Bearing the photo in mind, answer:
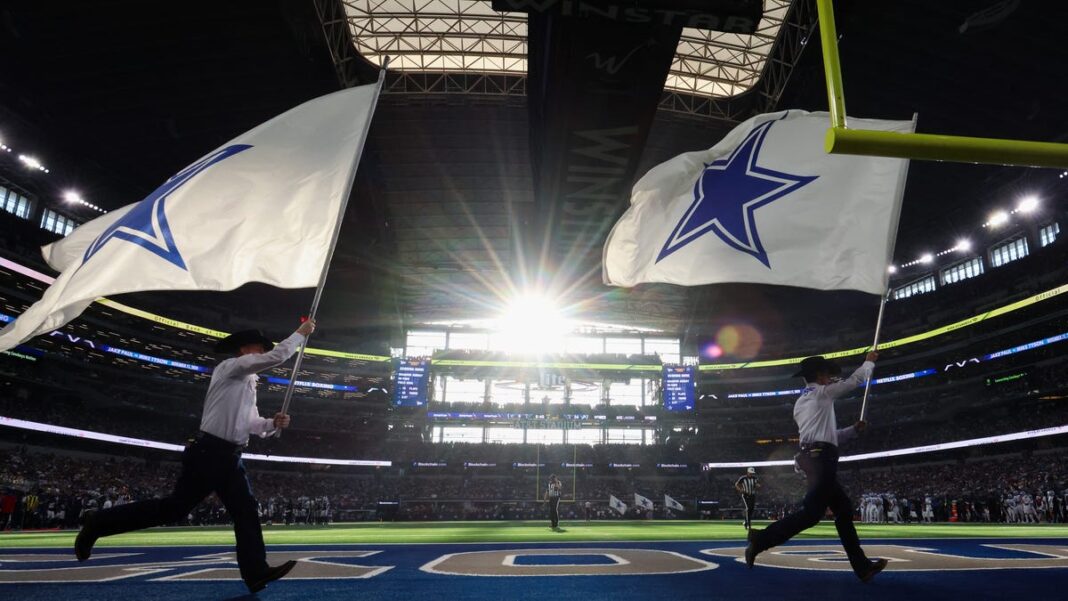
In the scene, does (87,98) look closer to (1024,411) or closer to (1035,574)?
(1035,574)

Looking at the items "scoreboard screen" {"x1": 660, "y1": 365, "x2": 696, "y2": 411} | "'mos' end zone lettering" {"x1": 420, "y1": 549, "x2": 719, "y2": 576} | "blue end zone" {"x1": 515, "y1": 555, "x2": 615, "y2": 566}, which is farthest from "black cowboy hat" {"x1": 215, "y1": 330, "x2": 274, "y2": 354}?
"scoreboard screen" {"x1": 660, "y1": 365, "x2": 696, "y2": 411}

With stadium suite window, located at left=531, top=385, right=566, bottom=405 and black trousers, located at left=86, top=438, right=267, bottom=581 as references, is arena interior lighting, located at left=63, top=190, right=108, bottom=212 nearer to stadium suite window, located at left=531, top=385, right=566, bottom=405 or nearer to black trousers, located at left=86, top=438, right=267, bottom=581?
stadium suite window, located at left=531, top=385, right=566, bottom=405

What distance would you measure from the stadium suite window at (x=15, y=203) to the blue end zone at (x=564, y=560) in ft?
130

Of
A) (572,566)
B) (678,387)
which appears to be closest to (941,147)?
(572,566)

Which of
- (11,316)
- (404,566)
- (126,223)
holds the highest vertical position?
(11,316)

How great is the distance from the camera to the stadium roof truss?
21.9 metres

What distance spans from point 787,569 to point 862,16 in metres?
20.5

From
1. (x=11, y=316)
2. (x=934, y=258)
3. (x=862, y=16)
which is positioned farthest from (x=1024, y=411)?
(x=11, y=316)

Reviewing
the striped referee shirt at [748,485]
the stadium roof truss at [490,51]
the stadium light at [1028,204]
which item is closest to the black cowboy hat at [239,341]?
the striped referee shirt at [748,485]

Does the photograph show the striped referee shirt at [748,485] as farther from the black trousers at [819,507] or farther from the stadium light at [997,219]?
the stadium light at [997,219]

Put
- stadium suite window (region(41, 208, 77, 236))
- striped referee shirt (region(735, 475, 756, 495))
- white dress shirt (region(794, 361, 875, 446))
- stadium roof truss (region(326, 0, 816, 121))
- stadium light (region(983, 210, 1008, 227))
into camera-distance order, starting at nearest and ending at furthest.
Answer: white dress shirt (region(794, 361, 875, 446)) → striped referee shirt (region(735, 475, 756, 495)) → stadium roof truss (region(326, 0, 816, 121)) → stadium suite window (region(41, 208, 77, 236)) → stadium light (region(983, 210, 1008, 227))

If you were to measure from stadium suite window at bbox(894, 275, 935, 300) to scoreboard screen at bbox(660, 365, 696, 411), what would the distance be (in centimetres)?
1957

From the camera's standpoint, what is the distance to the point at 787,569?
18.1ft

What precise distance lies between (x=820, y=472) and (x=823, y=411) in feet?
1.77
